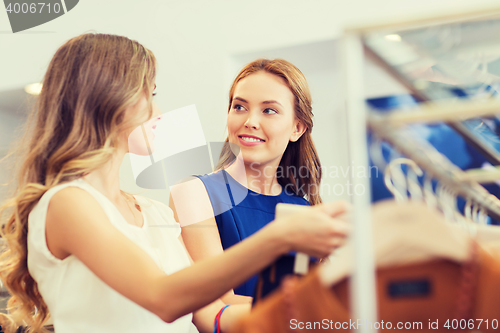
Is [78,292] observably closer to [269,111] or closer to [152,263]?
[152,263]

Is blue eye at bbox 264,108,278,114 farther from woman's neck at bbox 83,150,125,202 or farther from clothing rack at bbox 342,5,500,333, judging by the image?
clothing rack at bbox 342,5,500,333

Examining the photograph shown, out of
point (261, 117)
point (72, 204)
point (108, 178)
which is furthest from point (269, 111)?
point (72, 204)

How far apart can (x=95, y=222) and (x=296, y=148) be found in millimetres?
940

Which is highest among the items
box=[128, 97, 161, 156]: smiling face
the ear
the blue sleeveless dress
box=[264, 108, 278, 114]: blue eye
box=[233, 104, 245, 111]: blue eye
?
box=[128, 97, 161, 156]: smiling face

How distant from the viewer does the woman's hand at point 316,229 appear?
493 millimetres

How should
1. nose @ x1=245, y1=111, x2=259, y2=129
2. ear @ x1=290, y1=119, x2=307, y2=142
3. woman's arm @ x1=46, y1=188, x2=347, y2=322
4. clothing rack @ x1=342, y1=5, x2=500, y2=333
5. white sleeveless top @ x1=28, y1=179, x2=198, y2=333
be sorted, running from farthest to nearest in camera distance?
1. ear @ x1=290, y1=119, x2=307, y2=142
2. nose @ x1=245, y1=111, x2=259, y2=129
3. white sleeveless top @ x1=28, y1=179, x2=198, y2=333
4. woman's arm @ x1=46, y1=188, x2=347, y2=322
5. clothing rack @ x1=342, y1=5, x2=500, y2=333

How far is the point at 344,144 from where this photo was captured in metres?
1.05

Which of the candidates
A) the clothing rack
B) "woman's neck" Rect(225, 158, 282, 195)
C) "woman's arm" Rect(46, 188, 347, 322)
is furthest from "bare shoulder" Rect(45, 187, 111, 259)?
"woman's neck" Rect(225, 158, 282, 195)

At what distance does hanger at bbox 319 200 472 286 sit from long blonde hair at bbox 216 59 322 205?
96 centimetres

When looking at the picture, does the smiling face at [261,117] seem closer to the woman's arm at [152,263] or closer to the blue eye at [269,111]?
the blue eye at [269,111]

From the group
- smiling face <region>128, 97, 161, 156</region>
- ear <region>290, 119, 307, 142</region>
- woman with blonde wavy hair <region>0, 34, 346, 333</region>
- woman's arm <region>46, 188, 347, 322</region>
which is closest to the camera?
woman's arm <region>46, 188, 347, 322</region>

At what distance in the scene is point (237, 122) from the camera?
1351 millimetres

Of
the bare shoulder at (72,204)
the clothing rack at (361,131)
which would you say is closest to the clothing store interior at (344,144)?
the clothing rack at (361,131)

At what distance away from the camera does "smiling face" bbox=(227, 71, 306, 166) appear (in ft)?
4.33
